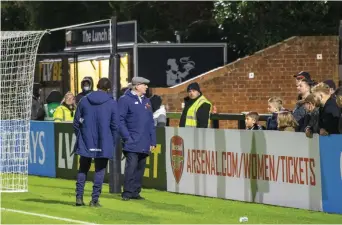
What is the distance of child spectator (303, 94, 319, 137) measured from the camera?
1487 cm

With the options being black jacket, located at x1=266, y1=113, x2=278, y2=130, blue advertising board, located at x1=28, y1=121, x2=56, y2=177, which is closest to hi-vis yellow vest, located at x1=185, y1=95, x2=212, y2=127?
black jacket, located at x1=266, y1=113, x2=278, y2=130

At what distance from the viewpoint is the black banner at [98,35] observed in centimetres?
2784

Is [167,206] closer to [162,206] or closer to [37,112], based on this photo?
[162,206]

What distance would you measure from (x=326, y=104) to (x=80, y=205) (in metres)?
3.68

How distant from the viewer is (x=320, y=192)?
583 inches

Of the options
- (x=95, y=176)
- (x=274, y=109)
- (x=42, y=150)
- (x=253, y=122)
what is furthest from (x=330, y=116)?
(x=42, y=150)

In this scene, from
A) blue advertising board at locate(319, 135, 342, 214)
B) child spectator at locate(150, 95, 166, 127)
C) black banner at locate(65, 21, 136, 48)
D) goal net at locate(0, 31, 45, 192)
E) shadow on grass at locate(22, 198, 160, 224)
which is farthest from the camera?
black banner at locate(65, 21, 136, 48)

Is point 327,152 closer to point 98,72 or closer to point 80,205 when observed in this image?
point 80,205

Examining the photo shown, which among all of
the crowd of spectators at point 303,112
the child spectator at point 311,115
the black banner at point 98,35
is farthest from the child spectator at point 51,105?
the child spectator at point 311,115

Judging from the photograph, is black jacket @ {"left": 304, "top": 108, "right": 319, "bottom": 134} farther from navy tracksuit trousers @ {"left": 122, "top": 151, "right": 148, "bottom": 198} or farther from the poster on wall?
navy tracksuit trousers @ {"left": 122, "top": 151, "right": 148, "bottom": 198}

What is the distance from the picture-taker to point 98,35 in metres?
28.7

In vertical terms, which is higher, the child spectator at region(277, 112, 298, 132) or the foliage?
the foliage

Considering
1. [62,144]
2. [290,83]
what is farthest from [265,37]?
[62,144]

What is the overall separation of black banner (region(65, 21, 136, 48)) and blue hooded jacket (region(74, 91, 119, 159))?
12.0m
